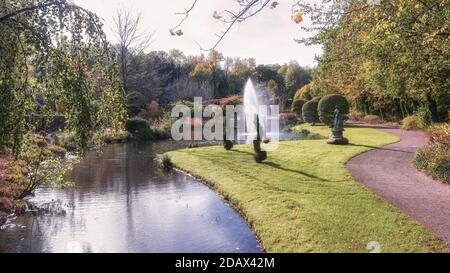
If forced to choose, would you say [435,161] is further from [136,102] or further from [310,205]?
[136,102]

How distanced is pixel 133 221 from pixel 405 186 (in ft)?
23.9

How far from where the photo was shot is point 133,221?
9695 millimetres

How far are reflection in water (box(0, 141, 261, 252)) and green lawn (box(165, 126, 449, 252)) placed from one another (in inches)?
23.7

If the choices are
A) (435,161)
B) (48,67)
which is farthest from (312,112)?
(48,67)

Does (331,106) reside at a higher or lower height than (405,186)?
higher

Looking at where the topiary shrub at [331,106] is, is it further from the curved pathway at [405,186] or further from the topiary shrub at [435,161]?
the topiary shrub at [435,161]

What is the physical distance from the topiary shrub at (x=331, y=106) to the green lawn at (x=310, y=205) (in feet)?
48.9

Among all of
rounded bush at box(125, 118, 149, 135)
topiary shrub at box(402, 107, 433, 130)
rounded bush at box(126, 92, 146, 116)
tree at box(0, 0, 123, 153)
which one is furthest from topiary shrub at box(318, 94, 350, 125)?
tree at box(0, 0, 123, 153)

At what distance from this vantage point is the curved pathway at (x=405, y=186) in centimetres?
816

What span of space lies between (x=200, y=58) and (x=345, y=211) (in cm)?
5904

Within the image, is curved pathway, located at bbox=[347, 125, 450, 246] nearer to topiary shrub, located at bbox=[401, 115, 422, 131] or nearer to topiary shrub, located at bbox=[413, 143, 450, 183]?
topiary shrub, located at bbox=[413, 143, 450, 183]

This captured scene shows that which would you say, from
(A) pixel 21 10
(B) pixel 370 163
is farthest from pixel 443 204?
(A) pixel 21 10

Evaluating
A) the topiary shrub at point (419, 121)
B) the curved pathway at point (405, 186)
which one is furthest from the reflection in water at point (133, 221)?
the topiary shrub at point (419, 121)
